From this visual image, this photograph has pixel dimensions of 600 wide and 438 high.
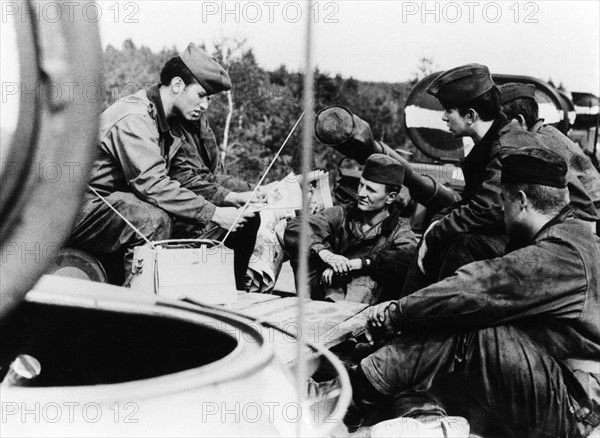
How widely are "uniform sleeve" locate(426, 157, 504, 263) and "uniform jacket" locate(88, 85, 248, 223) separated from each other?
31.7 inches

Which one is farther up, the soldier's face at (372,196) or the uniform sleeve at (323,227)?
the soldier's face at (372,196)

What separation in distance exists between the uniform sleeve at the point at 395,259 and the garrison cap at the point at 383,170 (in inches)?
8.6

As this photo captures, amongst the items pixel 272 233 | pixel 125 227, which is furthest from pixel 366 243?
pixel 125 227

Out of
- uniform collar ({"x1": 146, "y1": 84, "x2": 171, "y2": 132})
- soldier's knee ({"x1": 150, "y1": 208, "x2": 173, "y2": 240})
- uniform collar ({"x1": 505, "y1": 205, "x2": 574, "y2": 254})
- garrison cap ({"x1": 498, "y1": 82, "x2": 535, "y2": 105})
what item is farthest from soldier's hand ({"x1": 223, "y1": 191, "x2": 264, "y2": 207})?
garrison cap ({"x1": 498, "y1": 82, "x2": 535, "y2": 105})

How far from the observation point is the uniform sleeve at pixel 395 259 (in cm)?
309

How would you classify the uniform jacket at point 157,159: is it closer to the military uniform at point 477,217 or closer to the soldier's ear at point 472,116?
the military uniform at point 477,217

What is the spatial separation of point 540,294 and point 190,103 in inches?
51.4

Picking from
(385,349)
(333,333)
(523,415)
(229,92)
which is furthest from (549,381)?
(229,92)

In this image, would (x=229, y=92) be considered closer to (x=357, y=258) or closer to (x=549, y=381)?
(x=357, y=258)

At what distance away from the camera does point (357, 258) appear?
126 inches

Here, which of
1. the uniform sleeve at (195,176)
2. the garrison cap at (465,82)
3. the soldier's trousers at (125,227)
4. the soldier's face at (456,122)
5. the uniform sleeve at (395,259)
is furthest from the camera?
the uniform sleeve at (395,259)

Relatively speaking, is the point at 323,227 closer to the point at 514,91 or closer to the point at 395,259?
the point at 395,259

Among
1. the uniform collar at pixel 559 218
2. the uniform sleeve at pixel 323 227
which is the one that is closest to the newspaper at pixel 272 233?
the uniform sleeve at pixel 323 227

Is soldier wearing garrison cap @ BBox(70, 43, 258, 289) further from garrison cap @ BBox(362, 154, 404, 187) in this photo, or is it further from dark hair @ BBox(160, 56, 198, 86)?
garrison cap @ BBox(362, 154, 404, 187)
